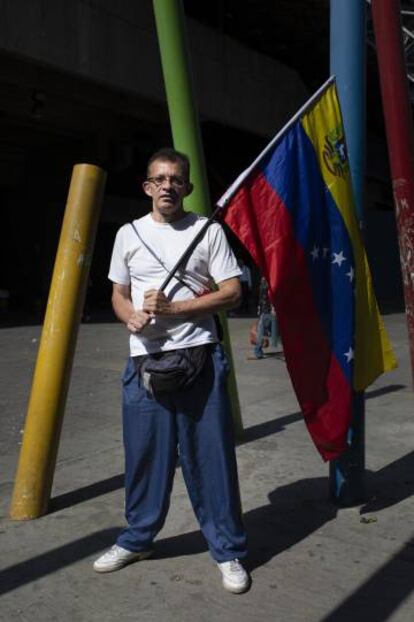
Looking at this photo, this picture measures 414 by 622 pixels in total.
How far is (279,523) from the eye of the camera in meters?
3.80

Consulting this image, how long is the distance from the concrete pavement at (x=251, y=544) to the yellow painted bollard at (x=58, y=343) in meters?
0.29

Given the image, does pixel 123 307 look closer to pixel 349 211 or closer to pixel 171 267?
pixel 171 267

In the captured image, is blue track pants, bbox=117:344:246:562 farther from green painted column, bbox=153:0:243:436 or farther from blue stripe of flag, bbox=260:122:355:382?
green painted column, bbox=153:0:243:436

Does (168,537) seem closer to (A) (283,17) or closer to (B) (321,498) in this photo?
(B) (321,498)

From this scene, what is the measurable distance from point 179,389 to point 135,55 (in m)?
13.1

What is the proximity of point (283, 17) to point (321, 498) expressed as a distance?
17.9 m

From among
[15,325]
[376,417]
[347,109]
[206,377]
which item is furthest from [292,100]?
[206,377]

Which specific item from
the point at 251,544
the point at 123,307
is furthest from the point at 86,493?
the point at 123,307

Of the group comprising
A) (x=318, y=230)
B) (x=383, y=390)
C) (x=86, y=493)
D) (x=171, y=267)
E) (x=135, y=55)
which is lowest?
(x=86, y=493)

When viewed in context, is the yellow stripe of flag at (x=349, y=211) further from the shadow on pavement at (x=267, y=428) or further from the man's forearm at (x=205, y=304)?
the shadow on pavement at (x=267, y=428)

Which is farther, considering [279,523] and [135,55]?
[135,55]

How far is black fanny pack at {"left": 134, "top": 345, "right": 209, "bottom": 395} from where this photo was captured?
302cm

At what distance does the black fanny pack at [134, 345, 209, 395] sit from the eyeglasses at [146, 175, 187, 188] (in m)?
0.72

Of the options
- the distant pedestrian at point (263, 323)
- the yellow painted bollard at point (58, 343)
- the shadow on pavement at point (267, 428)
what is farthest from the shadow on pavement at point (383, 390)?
the yellow painted bollard at point (58, 343)
